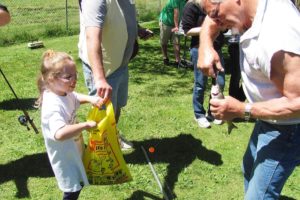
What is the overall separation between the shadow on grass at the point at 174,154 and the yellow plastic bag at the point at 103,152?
859 mm

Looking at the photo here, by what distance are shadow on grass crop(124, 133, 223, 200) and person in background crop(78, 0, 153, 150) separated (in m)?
0.77

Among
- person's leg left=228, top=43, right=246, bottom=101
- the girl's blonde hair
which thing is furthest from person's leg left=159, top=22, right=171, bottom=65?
the girl's blonde hair

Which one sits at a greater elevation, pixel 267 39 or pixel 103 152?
pixel 267 39

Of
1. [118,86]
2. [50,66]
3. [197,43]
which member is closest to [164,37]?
[197,43]

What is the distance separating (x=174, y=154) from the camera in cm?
468

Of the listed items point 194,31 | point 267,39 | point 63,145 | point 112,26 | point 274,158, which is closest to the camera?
point 267,39

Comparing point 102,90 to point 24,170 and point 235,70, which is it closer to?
point 24,170

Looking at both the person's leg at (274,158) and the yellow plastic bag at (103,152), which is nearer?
the person's leg at (274,158)

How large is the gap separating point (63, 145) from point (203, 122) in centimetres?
270

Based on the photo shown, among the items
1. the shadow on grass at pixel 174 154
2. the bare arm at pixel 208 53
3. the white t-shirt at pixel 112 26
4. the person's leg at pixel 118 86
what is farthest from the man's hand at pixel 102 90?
the shadow on grass at pixel 174 154

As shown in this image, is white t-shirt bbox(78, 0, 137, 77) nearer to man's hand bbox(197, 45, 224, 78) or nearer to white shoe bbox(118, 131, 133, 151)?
man's hand bbox(197, 45, 224, 78)

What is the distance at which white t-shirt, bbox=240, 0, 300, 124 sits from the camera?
78.8 inches

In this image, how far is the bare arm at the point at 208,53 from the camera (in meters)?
2.79

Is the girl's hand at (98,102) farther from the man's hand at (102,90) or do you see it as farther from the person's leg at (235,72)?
the person's leg at (235,72)
